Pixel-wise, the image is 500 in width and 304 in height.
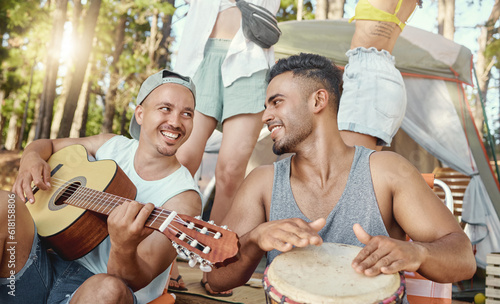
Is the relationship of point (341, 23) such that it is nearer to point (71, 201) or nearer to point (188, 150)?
point (188, 150)

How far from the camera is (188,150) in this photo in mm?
2717

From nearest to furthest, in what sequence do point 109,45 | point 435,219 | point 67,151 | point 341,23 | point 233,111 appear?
1. point 435,219
2. point 67,151
3. point 233,111
4. point 341,23
5. point 109,45

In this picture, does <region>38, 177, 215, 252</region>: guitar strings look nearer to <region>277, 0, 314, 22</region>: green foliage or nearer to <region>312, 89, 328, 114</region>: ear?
<region>312, 89, 328, 114</region>: ear

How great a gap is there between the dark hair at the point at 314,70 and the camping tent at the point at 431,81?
3.12 metres

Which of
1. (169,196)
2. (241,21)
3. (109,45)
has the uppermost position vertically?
(241,21)

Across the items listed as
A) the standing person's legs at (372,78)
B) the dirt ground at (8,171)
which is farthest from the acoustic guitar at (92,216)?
the dirt ground at (8,171)

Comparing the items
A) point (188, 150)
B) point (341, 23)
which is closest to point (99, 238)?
point (188, 150)

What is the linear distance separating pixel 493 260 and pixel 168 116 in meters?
2.34

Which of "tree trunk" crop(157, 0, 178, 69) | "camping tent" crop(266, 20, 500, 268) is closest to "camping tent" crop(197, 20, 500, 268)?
"camping tent" crop(266, 20, 500, 268)

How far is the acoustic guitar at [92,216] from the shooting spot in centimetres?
138

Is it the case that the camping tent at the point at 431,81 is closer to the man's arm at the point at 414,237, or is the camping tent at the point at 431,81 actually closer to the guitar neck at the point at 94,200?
the man's arm at the point at 414,237

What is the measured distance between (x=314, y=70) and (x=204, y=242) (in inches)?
37.5

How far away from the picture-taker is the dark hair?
194 centimetres

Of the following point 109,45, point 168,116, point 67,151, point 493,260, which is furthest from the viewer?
point 109,45
